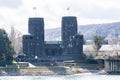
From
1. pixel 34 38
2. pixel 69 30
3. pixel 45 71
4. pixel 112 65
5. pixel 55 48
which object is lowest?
pixel 45 71

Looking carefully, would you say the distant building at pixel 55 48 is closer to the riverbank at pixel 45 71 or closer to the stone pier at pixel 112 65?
the stone pier at pixel 112 65

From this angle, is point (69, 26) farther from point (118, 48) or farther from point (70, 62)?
point (118, 48)

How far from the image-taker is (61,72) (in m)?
135

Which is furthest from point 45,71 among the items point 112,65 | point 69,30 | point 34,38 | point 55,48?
point 55,48

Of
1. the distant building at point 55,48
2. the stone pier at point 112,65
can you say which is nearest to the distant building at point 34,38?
the distant building at point 55,48

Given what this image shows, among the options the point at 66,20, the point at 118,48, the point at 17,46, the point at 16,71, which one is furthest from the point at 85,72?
the point at 118,48

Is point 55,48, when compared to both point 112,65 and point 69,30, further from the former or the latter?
point 112,65

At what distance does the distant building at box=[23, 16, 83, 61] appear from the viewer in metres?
155

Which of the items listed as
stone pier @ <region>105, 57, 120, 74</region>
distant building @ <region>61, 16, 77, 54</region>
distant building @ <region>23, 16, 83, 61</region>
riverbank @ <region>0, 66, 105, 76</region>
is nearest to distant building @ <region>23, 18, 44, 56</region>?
distant building @ <region>23, 16, 83, 61</region>

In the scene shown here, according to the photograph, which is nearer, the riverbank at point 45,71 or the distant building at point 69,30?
the riverbank at point 45,71

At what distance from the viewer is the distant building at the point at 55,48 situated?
155 metres

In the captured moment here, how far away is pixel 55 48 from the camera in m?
159

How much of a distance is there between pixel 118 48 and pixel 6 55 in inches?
2144

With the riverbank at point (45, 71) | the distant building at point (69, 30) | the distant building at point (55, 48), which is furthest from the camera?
the distant building at point (69, 30)
